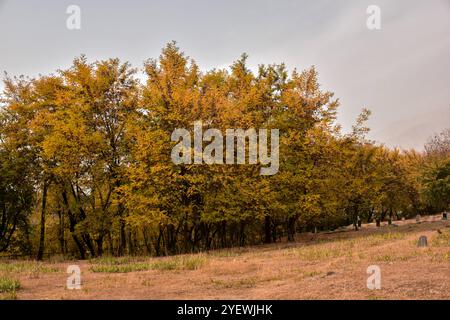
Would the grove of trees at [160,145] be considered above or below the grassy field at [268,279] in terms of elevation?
above

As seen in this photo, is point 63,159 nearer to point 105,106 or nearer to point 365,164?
point 105,106

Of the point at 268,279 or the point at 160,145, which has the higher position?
the point at 160,145

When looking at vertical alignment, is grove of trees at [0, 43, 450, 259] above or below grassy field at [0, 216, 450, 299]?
above

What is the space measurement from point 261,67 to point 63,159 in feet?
52.6

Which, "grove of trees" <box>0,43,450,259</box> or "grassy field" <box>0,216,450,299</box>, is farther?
"grove of trees" <box>0,43,450,259</box>

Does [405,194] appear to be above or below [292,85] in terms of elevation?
below

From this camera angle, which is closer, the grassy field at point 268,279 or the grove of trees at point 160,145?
the grassy field at point 268,279

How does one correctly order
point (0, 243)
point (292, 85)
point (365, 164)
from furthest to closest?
1. point (365, 164)
2. point (0, 243)
3. point (292, 85)

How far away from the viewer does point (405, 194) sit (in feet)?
170

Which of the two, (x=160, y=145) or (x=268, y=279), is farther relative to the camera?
(x=160, y=145)

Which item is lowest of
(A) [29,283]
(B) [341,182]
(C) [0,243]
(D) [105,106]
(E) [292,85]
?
(C) [0,243]

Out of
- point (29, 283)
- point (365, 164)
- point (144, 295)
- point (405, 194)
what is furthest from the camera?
point (405, 194)

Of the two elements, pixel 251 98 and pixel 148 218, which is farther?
pixel 251 98
